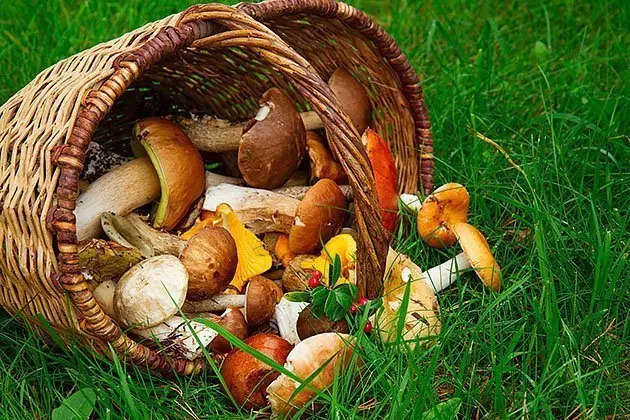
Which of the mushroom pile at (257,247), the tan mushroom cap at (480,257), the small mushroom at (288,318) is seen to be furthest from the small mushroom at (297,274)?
the tan mushroom cap at (480,257)

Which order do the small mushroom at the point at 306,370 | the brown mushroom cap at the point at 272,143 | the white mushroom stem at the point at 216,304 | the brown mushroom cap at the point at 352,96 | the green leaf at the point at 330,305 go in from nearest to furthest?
1. the small mushroom at the point at 306,370
2. the green leaf at the point at 330,305
3. the white mushroom stem at the point at 216,304
4. the brown mushroom cap at the point at 272,143
5. the brown mushroom cap at the point at 352,96

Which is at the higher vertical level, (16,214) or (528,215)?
(16,214)

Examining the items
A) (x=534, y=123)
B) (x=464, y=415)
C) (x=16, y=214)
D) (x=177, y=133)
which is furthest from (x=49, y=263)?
(x=534, y=123)

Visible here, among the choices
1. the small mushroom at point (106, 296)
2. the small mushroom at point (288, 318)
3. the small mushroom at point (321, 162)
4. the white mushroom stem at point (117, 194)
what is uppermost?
the white mushroom stem at point (117, 194)

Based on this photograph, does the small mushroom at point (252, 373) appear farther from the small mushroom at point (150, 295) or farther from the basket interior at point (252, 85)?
the basket interior at point (252, 85)

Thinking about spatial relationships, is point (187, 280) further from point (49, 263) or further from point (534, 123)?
point (534, 123)

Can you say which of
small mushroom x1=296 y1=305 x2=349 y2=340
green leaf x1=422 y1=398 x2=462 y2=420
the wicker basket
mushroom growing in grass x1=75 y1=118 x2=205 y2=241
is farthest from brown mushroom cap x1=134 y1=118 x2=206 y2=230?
green leaf x1=422 y1=398 x2=462 y2=420
